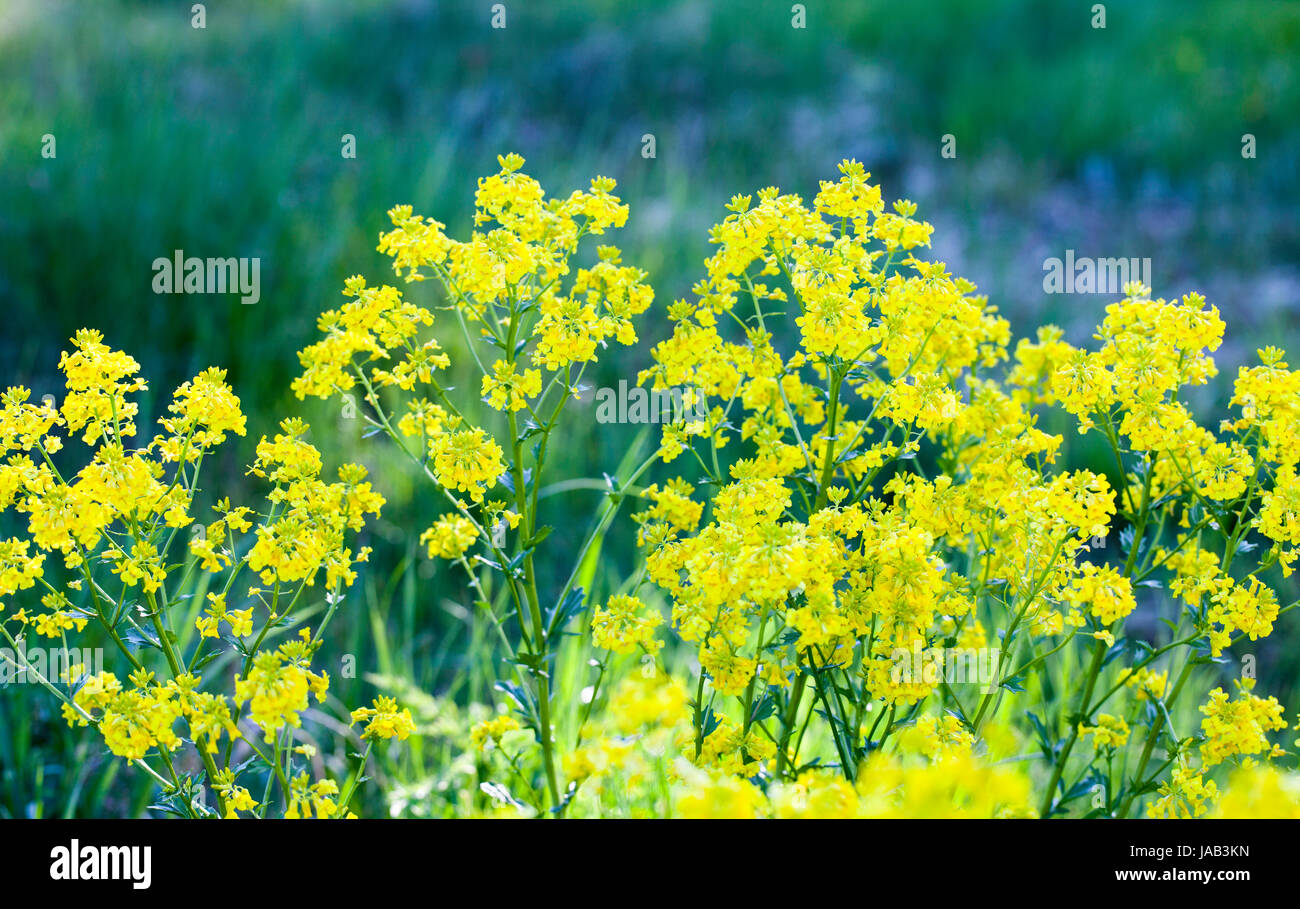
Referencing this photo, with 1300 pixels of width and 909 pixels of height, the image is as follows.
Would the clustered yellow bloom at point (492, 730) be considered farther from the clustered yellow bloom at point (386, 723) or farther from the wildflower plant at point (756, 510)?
the clustered yellow bloom at point (386, 723)

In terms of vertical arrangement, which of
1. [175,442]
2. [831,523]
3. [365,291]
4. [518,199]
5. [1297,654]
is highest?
[518,199]

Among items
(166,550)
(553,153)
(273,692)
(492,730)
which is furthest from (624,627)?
(553,153)

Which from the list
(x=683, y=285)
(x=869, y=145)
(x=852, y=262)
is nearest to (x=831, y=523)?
(x=852, y=262)

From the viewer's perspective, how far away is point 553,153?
6.26m

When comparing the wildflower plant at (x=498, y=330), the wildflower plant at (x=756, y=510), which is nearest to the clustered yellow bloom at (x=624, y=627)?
the wildflower plant at (x=756, y=510)

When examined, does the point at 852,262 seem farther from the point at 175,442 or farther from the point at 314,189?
the point at 314,189

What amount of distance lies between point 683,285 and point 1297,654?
2894 millimetres

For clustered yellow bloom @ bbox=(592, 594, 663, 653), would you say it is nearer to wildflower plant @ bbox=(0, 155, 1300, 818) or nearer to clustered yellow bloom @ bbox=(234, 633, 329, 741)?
wildflower plant @ bbox=(0, 155, 1300, 818)

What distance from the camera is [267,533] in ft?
5.48

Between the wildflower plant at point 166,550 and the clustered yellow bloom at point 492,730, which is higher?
the wildflower plant at point 166,550

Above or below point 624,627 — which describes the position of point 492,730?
below

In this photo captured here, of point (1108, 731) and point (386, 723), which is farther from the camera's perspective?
point (1108, 731)

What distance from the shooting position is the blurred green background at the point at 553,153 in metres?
4.00

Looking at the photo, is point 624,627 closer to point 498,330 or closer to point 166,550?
point 498,330
